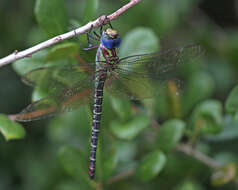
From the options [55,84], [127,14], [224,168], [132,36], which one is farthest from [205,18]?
[55,84]

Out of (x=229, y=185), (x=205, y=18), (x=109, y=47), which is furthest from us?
(x=205, y=18)

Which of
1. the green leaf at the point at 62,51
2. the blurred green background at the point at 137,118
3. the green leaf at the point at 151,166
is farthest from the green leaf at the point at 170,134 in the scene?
the green leaf at the point at 62,51

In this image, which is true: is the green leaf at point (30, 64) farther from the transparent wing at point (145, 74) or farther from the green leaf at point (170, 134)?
the green leaf at point (170, 134)

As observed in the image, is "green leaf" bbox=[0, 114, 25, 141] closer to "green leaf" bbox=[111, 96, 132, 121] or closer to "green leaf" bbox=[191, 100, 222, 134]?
"green leaf" bbox=[111, 96, 132, 121]

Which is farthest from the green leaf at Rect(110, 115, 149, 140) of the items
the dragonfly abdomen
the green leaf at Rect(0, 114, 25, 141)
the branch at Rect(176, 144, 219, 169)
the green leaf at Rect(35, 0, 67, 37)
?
the green leaf at Rect(35, 0, 67, 37)

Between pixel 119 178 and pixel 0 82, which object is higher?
pixel 0 82

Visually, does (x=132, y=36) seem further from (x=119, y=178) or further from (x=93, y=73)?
(x=119, y=178)

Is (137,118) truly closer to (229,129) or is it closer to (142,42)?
(142,42)
